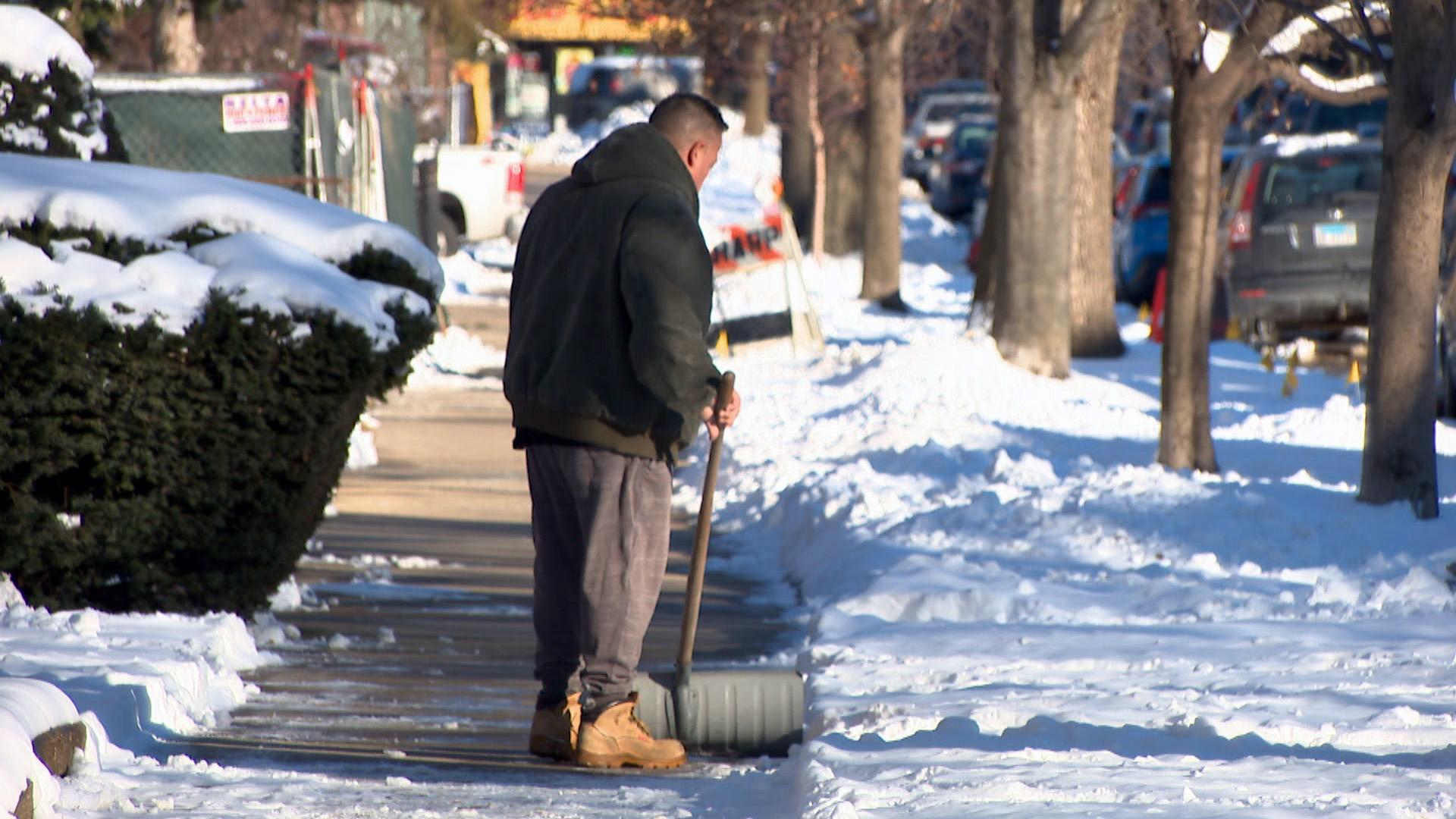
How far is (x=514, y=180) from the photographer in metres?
26.7

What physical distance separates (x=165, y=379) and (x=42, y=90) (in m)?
1.77

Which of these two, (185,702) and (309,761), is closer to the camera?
(309,761)

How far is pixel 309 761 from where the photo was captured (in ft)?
18.0

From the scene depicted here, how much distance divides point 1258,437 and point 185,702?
807 cm

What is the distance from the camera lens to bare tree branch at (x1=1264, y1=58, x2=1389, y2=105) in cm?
950

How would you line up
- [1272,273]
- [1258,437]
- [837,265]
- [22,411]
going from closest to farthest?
[22,411], [1258,437], [1272,273], [837,265]

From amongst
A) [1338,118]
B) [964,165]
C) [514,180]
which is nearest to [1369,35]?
[1338,118]

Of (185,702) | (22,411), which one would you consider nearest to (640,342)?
(185,702)

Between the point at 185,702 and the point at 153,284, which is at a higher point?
the point at 153,284

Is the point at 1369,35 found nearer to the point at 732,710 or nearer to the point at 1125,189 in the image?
the point at 732,710

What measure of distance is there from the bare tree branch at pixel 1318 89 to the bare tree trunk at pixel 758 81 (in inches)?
580

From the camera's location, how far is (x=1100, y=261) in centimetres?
1748

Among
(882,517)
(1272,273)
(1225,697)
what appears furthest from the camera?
(1272,273)

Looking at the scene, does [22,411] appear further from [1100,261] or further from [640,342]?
[1100,261]
